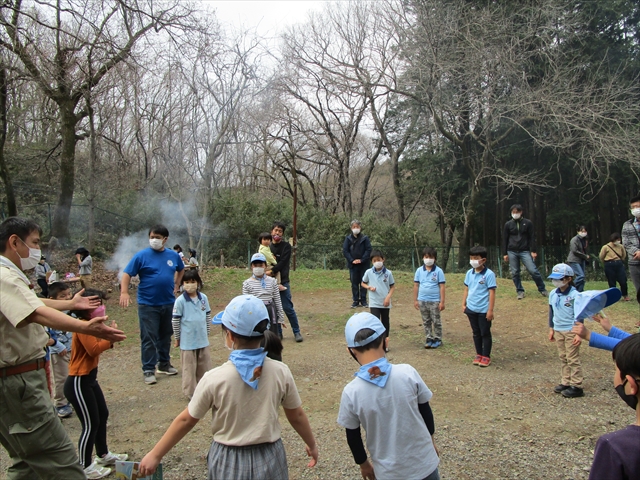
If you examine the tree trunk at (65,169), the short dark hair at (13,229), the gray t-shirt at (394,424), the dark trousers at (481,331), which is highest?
the tree trunk at (65,169)

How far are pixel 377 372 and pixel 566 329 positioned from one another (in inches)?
151

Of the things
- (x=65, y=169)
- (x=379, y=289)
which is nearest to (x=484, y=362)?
(x=379, y=289)

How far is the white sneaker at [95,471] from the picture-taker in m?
3.65

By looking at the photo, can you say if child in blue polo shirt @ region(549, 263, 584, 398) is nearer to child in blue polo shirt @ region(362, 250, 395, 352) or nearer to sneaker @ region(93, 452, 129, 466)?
child in blue polo shirt @ region(362, 250, 395, 352)

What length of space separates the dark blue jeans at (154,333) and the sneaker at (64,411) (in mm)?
1136

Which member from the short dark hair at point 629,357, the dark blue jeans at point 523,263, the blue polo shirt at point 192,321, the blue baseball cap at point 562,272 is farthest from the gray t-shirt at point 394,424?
the dark blue jeans at point 523,263

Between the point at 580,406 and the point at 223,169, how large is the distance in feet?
70.8

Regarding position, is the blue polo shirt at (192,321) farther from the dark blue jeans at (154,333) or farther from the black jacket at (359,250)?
the black jacket at (359,250)

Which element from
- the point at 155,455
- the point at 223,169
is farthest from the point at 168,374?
the point at 223,169

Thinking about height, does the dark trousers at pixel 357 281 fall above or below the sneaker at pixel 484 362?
above

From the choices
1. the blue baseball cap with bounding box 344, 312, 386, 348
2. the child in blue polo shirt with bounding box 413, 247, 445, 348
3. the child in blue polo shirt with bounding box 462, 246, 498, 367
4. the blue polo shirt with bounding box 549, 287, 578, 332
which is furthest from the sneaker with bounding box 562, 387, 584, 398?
the blue baseball cap with bounding box 344, 312, 386, 348

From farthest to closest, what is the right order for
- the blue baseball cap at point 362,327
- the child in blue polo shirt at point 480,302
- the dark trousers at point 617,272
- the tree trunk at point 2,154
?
1. the tree trunk at point 2,154
2. the dark trousers at point 617,272
3. the child in blue polo shirt at point 480,302
4. the blue baseball cap at point 362,327

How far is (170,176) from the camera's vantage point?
20.6 meters

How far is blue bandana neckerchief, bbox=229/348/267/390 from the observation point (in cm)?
229
